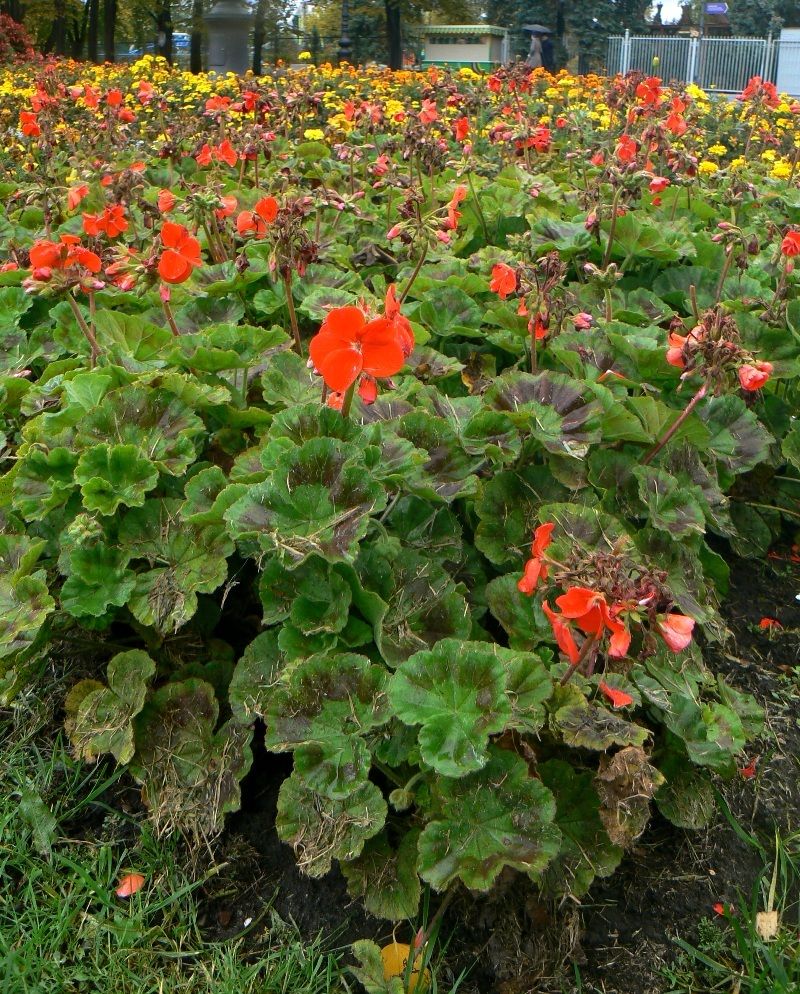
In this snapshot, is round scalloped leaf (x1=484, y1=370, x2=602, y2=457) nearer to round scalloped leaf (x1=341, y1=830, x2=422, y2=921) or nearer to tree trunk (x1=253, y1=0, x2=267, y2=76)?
round scalloped leaf (x1=341, y1=830, x2=422, y2=921)

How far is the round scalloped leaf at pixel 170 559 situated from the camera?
214 centimetres

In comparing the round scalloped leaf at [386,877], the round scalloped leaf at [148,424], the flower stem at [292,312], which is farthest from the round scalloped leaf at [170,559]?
the flower stem at [292,312]

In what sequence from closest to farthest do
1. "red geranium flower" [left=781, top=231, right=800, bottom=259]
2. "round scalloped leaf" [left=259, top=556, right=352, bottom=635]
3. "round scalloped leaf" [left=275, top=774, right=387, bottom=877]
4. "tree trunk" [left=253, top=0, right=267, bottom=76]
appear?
"round scalloped leaf" [left=275, top=774, right=387, bottom=877] < "round scalloped leaf" [left=259, top=556, right=352, bottom=635] < "red geranium flower" [left=781, top=231, right=800, bottom=259] < "tree trunk" [left=253, top=0, right=267, bottom=76]

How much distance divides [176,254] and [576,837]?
161cm

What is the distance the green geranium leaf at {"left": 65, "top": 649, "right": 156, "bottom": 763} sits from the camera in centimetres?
220

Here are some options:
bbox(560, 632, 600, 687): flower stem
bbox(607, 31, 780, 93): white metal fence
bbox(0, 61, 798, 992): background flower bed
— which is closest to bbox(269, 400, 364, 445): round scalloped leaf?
bbox(0, 61, 798, 992): background flower bed

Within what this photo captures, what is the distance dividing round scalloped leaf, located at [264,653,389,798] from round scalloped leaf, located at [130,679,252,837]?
248 mm

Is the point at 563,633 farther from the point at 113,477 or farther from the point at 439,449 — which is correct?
the point at 113,477

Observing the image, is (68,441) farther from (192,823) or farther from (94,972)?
(94,972)

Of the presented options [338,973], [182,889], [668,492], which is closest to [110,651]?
[182,889]

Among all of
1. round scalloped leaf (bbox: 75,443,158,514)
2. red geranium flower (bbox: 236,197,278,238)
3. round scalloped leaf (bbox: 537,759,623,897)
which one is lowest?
round scalloped leaf (bbox: 537,759,623,897)

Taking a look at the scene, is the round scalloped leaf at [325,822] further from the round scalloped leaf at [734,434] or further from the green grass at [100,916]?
the round scalloped leaf at [734,434]

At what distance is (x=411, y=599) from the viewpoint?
2.16m

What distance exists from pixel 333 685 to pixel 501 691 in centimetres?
36
